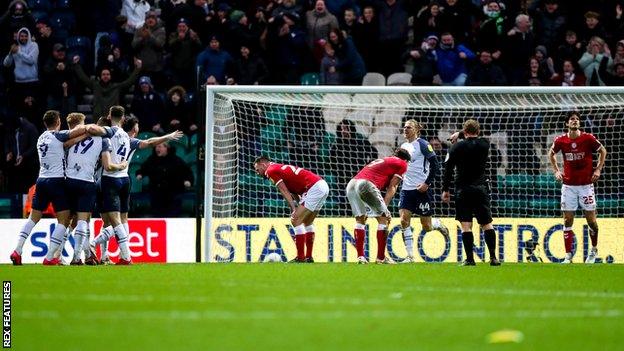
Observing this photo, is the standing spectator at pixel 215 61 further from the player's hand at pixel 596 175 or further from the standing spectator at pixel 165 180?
the player's hand at pixel 596 175

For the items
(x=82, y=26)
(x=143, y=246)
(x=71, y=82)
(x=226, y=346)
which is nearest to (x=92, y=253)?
(x=143, y=246)

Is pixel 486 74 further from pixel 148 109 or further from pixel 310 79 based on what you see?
pixel 148 109

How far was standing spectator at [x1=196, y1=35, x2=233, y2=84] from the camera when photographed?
24172mm

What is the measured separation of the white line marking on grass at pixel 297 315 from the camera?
9.68m

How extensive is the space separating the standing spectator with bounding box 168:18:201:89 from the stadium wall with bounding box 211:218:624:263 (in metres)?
4.76

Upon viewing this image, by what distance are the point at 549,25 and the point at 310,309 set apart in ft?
51.5

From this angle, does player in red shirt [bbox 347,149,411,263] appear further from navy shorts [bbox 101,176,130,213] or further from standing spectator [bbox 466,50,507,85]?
standing spectator [bbox 466,50,507,85]

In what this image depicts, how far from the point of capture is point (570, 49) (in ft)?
79.5

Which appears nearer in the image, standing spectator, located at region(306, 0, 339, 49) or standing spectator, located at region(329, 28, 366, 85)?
standing spectator, located at region(329, 28, 366, 85)

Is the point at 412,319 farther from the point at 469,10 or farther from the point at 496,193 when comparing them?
the point at 469,10

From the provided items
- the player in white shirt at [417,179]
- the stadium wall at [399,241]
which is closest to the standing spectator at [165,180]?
the stadium wall at [399,241]

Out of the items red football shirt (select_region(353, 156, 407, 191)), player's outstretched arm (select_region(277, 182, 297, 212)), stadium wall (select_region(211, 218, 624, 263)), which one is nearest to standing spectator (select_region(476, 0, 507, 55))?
stadium wall (select_region(211, 218, 624, 263))

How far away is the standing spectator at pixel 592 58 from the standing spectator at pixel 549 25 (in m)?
0.75

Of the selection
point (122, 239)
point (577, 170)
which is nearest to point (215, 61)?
point (122, 239)
